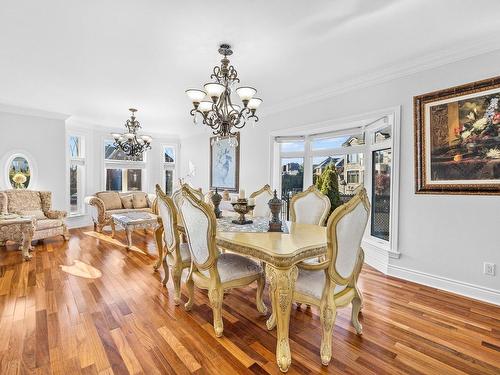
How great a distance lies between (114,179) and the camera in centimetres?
723

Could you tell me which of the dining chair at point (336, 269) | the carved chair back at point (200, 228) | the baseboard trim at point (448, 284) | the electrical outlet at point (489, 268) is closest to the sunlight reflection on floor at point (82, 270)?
the carved chair back at point (200, 228)

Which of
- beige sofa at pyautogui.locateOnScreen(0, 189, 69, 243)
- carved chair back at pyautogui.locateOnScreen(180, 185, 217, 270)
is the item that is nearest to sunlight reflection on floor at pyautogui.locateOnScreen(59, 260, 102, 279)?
beige sofa at pyautogui.locateOnScreen(0, 189, 69, 243)

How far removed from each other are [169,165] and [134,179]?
111 cm

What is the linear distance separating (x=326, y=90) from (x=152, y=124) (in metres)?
4.59

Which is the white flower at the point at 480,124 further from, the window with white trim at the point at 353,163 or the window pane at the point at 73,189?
the window pane at the point at 73,189

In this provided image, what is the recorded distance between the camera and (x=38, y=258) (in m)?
4.01

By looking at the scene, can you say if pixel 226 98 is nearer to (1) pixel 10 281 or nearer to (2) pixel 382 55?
(2) pixel 382 55

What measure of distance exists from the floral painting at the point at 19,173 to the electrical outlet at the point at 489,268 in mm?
7633

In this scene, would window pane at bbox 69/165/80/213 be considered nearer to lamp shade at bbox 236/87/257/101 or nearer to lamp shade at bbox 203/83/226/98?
lamp shade at bbox 203/83/226/98

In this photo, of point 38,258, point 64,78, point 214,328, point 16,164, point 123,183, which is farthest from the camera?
point 123,183

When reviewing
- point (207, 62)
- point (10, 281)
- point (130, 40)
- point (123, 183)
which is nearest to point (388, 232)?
point (207, 62)

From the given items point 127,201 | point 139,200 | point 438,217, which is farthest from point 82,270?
point 438,217

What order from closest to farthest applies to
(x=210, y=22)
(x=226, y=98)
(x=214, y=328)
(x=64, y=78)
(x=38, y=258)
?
(x=214, y=328) → (x=210, y=22) → (x=226, y=98) → (x=64, y=78) → (x=38, y=258)

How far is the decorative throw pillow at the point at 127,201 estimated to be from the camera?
656cm
